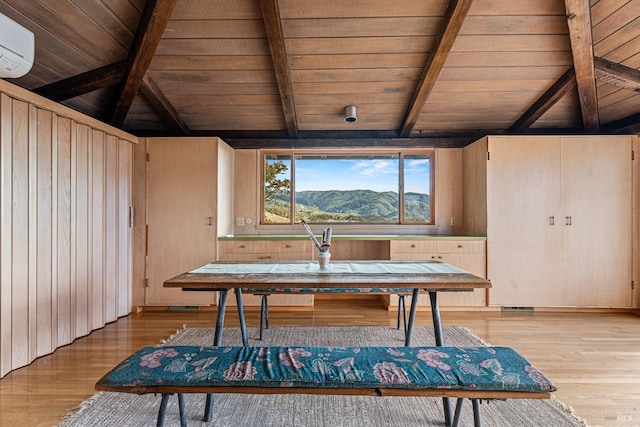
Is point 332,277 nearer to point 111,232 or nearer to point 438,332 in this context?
point 438,332

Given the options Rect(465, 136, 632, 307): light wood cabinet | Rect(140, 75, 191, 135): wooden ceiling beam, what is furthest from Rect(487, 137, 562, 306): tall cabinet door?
Rect(140, 75, 191, 135): wooden ceiling beam

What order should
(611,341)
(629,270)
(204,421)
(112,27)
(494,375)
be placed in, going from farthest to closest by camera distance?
(629,270) < (611,341) < (112,27) < (204,421) < (494,375)

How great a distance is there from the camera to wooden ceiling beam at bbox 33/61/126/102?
112 inches

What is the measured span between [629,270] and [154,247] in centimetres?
520

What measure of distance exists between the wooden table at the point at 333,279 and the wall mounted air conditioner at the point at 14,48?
175 centimetres

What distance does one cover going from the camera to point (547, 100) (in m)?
3.49

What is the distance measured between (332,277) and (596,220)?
3.33m

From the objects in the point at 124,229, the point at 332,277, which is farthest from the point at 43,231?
the point at 332,277

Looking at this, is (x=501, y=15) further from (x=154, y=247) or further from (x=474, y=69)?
(x=154, y=247)

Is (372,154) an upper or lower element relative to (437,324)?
upper

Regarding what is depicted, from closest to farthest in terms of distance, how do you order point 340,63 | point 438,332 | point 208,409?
1. point 208,409
2. point 438,332
3. point 340,63

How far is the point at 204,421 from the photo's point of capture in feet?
5.69

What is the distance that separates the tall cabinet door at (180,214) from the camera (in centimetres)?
366

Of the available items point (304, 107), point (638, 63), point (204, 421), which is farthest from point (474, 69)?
point (204, 421)
